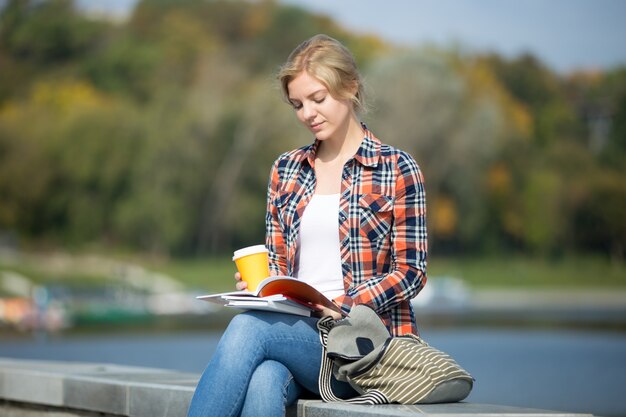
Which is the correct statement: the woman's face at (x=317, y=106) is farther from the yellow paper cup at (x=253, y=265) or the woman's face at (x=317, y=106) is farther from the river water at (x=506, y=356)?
the river water at (x=506, y=356)

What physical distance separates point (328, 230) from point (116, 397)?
1.05 m

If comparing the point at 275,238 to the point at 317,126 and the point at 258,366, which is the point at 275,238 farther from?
the point at 258,366

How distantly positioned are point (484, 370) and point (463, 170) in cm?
2605

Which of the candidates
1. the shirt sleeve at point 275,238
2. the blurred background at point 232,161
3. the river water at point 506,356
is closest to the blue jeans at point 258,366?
the shirt sleeve at point 275,238

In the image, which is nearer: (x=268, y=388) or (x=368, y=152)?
(x=268, y=388)

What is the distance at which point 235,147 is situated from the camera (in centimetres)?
3931

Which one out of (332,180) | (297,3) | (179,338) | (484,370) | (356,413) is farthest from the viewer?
(297,3)

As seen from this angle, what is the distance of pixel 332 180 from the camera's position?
3041 millimetres

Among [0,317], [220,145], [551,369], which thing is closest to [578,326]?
[551,369]


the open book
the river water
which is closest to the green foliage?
the river water

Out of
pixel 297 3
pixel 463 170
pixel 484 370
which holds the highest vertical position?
pixel 297 3

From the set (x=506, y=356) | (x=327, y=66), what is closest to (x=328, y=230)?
(x=327, y=66)

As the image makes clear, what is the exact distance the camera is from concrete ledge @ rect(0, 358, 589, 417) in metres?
2.61

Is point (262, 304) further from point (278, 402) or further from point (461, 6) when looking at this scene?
point (461, 6)
